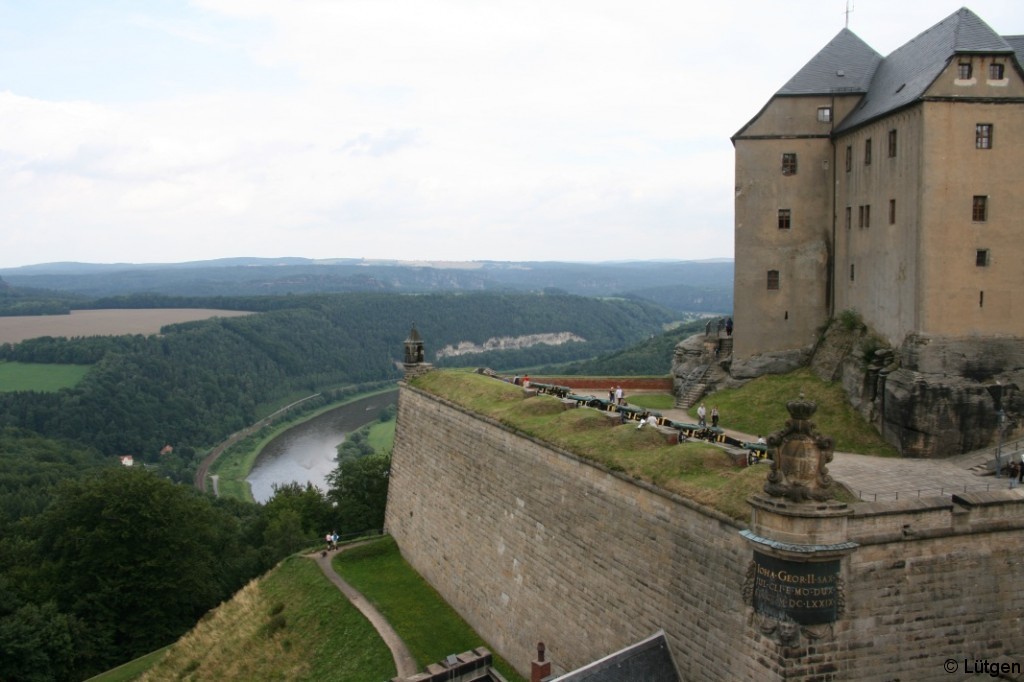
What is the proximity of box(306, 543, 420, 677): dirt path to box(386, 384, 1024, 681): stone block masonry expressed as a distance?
9.10ft

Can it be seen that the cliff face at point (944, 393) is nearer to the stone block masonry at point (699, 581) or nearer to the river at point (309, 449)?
the stone block masonry at point (699, 581)

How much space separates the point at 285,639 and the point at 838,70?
31241mm

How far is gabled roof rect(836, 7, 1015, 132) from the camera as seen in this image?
2628cm

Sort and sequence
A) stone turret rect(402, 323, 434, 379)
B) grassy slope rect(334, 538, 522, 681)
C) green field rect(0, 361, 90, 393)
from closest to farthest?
grassy slope rect(334, 538, 522, 681) → stone turret rect(402, 323, 434, 379) → green field rect(0, 361, 90, 393)

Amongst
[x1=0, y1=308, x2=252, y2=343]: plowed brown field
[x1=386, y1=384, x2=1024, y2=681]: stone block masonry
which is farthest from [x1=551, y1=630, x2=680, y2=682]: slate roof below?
[x1=0, y1=308, x2=252, y2=343]: plowed brown field

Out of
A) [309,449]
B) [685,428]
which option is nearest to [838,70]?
[685,428]

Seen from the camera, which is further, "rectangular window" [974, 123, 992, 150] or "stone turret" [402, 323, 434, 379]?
"stone turret" [402, 323, 434, 379]

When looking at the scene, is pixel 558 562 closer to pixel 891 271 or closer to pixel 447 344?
pixel 891 271

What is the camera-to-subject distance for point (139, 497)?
43.1m

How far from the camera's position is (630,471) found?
69.6 ft

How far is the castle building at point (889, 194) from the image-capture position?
85.5 ft

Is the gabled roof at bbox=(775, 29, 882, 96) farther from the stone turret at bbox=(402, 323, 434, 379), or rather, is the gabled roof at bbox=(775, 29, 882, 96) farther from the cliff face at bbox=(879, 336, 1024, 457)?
the stone turret at bbox=(402, 323, 434, 379)

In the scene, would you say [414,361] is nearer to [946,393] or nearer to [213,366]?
[946,393]

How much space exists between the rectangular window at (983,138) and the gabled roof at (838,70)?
7232 millimetres
